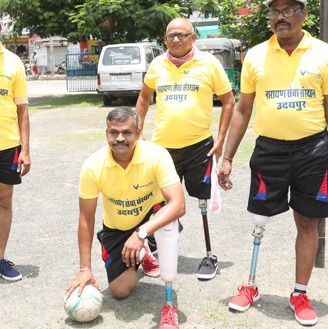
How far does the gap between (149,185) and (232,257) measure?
141 centimetres

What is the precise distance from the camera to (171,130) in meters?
4.39

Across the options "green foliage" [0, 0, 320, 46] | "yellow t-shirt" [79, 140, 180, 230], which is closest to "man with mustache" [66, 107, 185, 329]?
"yellow t-shirt" [79, 140, 180, 230]

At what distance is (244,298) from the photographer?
3.78 metres

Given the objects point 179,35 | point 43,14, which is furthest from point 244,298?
point 43,14

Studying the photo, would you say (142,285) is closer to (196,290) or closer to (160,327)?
(196,290)

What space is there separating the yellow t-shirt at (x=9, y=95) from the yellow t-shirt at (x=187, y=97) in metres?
1.12

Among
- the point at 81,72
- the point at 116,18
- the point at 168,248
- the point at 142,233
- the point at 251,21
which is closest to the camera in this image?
the point at 142,233

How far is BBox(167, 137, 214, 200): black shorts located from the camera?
444 cm

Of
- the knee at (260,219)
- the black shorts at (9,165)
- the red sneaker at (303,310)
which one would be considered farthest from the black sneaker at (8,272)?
the red sneaker at (303,310)

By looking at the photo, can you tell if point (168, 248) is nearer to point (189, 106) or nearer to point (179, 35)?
point (189, 106)

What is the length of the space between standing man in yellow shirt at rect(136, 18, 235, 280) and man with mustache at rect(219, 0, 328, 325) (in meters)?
0.63

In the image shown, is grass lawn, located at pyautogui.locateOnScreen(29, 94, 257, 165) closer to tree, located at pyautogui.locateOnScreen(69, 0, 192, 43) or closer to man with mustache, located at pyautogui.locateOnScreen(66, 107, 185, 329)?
tree, located at pyautogui.locateOnScreen(69, 0, 192, 43)

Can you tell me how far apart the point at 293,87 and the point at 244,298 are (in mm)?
1492

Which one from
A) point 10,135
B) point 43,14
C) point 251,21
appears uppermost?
point 43,14
